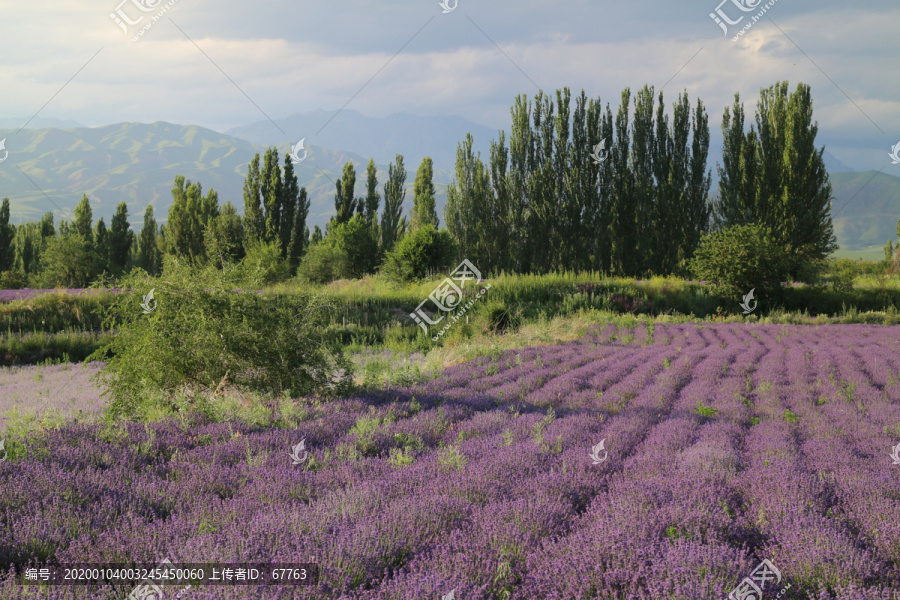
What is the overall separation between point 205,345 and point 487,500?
4365 millimetres

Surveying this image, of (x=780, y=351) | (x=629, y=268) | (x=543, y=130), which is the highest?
(x=543, y=130)

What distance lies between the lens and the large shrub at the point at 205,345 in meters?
6.25

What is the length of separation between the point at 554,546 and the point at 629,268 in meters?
32.0

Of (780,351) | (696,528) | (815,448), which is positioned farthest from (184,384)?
(780,351)

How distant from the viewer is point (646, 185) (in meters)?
32.8

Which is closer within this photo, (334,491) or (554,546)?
(554,546)

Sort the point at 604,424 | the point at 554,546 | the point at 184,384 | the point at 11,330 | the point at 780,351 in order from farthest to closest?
1. the point at 11,330
2. the point at 780,351
3. the point at 184,384
4. the point at 604,424
5. the point at 554,546

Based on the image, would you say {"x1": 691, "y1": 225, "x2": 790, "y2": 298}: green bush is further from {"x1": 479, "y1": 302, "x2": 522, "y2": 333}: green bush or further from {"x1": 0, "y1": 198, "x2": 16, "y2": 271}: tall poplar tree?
{"x1": 0, "y1": 198, "x2": 16, "y2": 271}: tall poplar tree

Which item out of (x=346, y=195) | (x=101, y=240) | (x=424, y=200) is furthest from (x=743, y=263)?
(x=101, y=240)

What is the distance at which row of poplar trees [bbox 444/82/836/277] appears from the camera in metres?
31.6

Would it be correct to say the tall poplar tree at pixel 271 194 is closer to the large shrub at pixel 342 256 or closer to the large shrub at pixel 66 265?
the large shrub at pixel 342 256

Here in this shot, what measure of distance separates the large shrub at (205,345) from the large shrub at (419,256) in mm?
16449

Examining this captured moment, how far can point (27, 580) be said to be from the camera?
239cm

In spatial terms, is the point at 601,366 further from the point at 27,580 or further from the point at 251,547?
the point at 27,580
